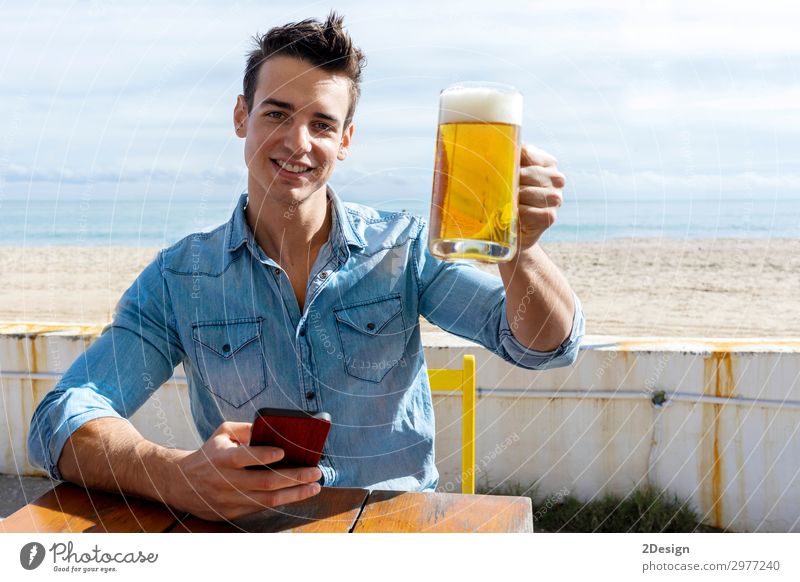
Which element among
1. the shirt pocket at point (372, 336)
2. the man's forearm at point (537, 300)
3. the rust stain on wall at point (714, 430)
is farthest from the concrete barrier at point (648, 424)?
the man's forearm at point (537, 300)

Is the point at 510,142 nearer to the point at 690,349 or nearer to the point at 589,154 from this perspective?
the point at 589,154

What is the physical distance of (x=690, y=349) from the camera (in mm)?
2928

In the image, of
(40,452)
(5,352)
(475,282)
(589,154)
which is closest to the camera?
(40,452)

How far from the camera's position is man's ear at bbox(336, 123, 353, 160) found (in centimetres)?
216

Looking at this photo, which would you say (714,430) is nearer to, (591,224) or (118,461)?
(118,461)

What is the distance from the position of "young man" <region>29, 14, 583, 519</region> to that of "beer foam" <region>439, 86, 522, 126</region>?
0.58 m

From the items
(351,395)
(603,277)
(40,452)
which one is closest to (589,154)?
(351,395)

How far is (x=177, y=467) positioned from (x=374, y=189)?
968mm

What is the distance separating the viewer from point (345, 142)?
7.22ft

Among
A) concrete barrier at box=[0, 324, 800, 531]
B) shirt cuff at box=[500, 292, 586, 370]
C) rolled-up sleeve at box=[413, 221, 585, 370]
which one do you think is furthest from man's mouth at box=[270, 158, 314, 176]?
concrete barrier at box=[0, 324, 800, 531]

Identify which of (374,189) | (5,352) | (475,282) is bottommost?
(5,352)

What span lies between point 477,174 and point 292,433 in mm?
513

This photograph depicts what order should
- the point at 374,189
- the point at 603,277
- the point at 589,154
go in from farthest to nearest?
the point at 603,277, the point at 374,189, the point at 589,154

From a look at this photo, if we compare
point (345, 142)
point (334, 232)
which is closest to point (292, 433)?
point (334, 232)
